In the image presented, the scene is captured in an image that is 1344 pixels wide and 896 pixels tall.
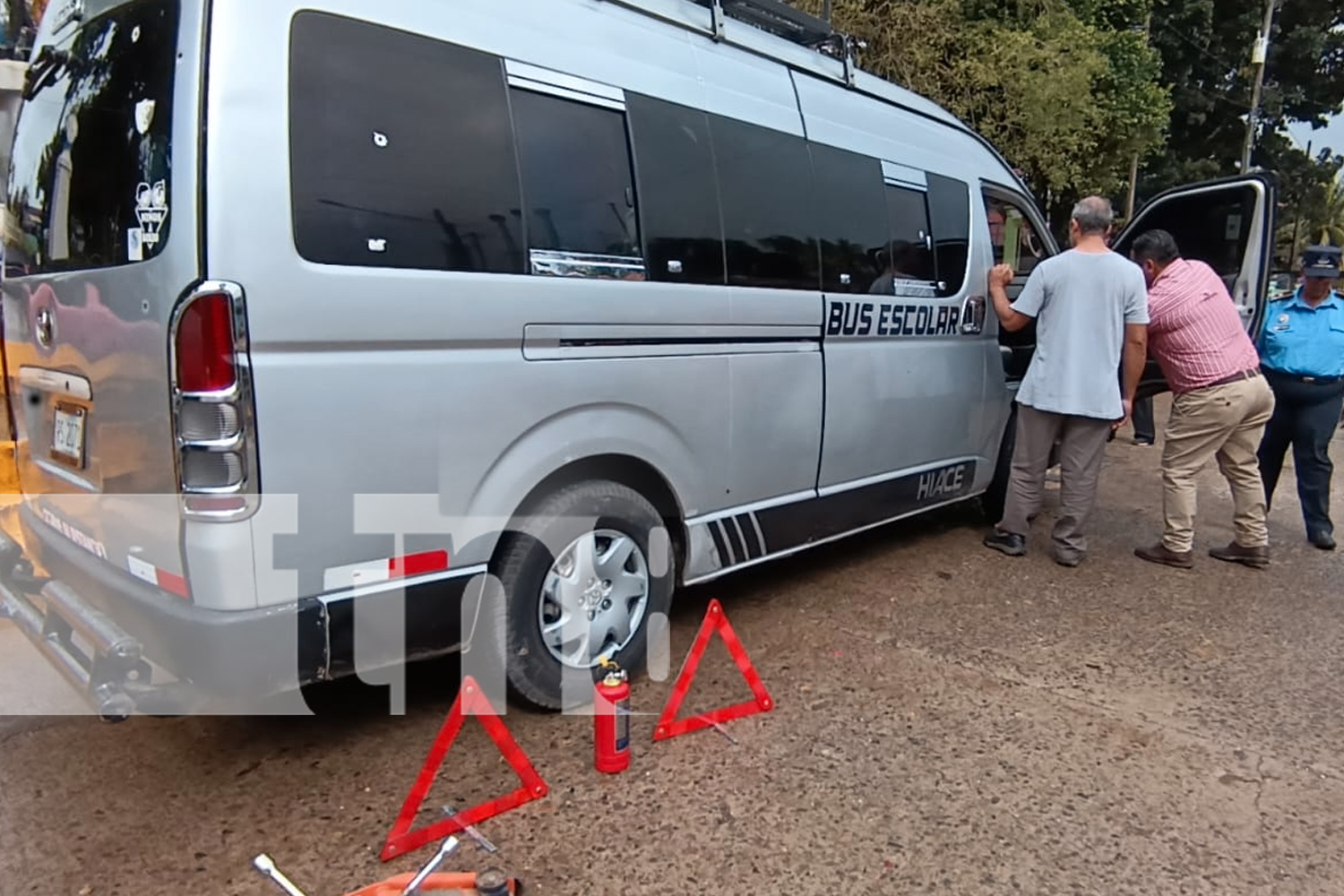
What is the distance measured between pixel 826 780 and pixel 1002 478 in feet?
10.8

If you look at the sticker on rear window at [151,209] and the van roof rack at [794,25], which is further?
the van roof rack at [794,25]

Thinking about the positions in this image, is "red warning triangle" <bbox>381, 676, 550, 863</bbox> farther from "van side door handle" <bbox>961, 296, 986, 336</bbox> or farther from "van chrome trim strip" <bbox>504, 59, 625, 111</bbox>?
"van side door handle" <bbox>961, 296, 986, 336</bbox>

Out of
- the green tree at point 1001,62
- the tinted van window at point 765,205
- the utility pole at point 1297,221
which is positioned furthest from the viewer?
the utility pole at point 1297,221

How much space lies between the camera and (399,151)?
252 centimetres

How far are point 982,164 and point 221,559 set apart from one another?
4.49 m

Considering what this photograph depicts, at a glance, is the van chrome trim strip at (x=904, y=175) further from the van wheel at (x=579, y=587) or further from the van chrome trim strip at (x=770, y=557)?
the van wheel at (x=579, y=587)

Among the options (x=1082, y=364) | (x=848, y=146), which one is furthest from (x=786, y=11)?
(x=1082, y=364)

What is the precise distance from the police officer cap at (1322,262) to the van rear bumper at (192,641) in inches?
200

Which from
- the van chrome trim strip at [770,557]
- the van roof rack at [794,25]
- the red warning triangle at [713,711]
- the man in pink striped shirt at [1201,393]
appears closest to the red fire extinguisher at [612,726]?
the red warning triangle at [713,711]

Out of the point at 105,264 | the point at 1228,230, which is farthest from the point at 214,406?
the point at 1228,230

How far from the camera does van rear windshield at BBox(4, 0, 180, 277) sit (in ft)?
7.59

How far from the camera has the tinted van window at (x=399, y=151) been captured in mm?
2350

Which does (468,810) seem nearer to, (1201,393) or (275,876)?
(275,876)

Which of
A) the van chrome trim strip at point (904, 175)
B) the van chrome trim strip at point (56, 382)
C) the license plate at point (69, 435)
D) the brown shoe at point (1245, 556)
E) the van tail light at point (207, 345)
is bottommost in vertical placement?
the brown shoe at point (1245, 556)
